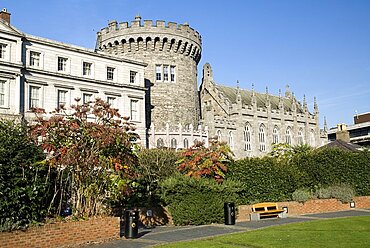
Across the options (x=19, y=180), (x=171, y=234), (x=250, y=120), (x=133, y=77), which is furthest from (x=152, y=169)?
(x=250, y=120)

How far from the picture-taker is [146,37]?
150 ft

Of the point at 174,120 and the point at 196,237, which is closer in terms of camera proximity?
the point at 196,237

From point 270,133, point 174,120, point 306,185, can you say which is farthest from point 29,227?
point 270,133

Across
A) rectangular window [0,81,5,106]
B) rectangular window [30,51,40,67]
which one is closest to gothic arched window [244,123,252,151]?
rectangular window [30,51,40,67]

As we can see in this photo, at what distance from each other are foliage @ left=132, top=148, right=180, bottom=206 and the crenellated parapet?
20.0m

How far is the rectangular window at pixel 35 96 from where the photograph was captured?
34125 mm

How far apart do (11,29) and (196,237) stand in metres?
24.6

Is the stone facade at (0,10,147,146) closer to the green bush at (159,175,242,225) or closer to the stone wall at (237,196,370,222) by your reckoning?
the green bush at (159,175,242,225)

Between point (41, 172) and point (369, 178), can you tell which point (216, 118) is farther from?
point (41, 172)

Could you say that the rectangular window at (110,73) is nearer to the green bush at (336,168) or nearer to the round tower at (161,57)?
the round tower at (161,57)

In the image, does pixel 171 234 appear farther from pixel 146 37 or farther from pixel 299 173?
pixel 146 37

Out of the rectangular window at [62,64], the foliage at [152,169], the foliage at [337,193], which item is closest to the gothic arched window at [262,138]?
the foliage at [337,193]

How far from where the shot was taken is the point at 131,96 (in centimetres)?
4028

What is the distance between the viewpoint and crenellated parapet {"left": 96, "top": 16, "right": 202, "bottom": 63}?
1805 inches
